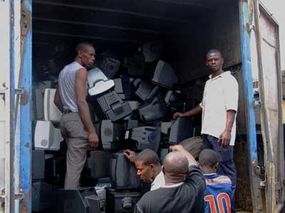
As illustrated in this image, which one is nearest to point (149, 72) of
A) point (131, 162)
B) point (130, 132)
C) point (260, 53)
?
point (130, 132)

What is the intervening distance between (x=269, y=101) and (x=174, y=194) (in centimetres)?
192

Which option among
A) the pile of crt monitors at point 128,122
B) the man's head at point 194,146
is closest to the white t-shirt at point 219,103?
the man's head at point 194,146

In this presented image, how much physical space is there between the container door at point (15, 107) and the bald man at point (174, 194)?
71 centimetres

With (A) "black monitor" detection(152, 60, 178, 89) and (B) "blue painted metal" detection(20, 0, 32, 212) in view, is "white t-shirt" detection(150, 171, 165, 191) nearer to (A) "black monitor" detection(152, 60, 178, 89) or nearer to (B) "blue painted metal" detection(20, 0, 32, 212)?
(B) "blue painted metal" detection(20, 0, 32, 212)

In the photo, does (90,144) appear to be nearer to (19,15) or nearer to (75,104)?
(75,104)

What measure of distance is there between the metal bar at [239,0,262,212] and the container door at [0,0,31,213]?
1788 mm

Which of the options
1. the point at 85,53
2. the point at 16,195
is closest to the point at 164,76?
the point at 85,53

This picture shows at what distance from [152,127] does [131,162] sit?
662mm

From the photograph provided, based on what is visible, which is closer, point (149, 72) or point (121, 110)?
point (121, 110)


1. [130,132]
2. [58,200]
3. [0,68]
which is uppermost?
[0,68]

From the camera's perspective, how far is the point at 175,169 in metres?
2.32

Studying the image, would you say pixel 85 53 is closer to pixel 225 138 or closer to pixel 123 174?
pixel 123 174

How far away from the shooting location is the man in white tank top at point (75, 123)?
3.85 m

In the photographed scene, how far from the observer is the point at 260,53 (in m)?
3.47
